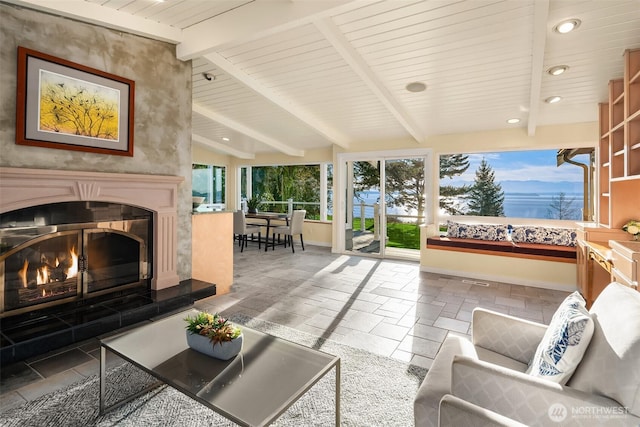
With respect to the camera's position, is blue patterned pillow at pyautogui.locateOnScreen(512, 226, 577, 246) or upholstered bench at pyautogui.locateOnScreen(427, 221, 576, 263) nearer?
upholstered bench at pyautogui.locateOnScreen(427, 221, 576, 263)

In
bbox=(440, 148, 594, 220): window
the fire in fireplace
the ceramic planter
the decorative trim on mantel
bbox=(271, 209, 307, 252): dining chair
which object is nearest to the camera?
the ceramic planter

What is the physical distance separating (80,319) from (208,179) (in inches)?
262

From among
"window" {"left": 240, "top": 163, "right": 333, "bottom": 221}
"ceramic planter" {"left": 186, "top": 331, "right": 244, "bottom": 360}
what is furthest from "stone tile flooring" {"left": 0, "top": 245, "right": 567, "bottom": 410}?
"window" {"left": 240, "top": 163, "right": 333, "bottom": 221}

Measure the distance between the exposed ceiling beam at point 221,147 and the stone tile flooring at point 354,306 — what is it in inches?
123

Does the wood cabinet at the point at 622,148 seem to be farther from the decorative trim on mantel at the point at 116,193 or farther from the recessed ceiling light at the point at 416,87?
the decorative trim on mantel at the point at 116,193

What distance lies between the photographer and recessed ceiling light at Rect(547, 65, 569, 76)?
329 centimetres

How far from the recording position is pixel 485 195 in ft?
Answer: 18.9

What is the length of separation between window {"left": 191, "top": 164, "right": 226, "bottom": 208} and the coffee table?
6998 mm

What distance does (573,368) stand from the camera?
123 cm

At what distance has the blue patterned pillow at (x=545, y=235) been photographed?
475 cm

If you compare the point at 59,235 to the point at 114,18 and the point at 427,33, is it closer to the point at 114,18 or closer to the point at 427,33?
the point at 114,18

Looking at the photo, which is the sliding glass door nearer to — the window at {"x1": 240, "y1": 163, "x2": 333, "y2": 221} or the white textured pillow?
the window at {"x1": 240, "y1": 163, "x2": 333, "y2": 221}

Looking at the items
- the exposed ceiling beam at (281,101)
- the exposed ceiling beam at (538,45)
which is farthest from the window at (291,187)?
the exposed ceiling beam at (538,45)

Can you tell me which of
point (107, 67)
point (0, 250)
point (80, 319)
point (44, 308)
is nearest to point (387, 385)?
point (80, 319)
